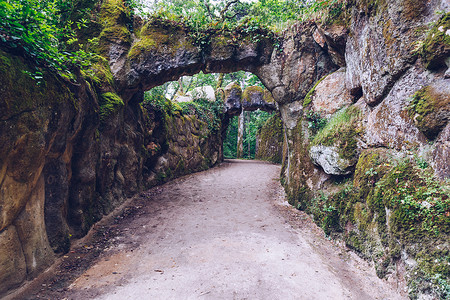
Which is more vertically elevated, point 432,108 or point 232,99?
point 232,99

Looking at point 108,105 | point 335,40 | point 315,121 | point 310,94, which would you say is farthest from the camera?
point 310,94

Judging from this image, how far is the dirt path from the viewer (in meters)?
3.07

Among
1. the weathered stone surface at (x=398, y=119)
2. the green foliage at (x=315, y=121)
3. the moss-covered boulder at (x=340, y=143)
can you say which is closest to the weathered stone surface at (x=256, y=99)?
the green foliage at (x=315, y=121)

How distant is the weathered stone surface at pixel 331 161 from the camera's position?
489 centimetres

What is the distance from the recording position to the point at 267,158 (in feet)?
67.6

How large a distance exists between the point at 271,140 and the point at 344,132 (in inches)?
612

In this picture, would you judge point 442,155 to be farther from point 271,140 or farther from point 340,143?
point 271,140

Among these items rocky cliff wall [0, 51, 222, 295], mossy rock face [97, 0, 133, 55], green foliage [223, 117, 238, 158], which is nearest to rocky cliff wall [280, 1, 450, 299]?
rocky cliff wall [0, 51, 222, 295]

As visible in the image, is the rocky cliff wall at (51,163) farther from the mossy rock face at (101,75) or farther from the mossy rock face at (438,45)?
the mossy rock face at (438,45)

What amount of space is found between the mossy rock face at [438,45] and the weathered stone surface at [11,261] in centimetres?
639

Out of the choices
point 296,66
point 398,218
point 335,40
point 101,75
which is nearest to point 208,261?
point 398,218

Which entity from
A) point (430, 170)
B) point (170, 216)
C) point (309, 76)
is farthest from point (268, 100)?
point (430, 170)

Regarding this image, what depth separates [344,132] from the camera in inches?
200

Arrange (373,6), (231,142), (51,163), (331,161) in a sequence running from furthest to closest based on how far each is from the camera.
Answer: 1. (231,142)
2. (331,161)
3. (373,6)
4. (51,163)
